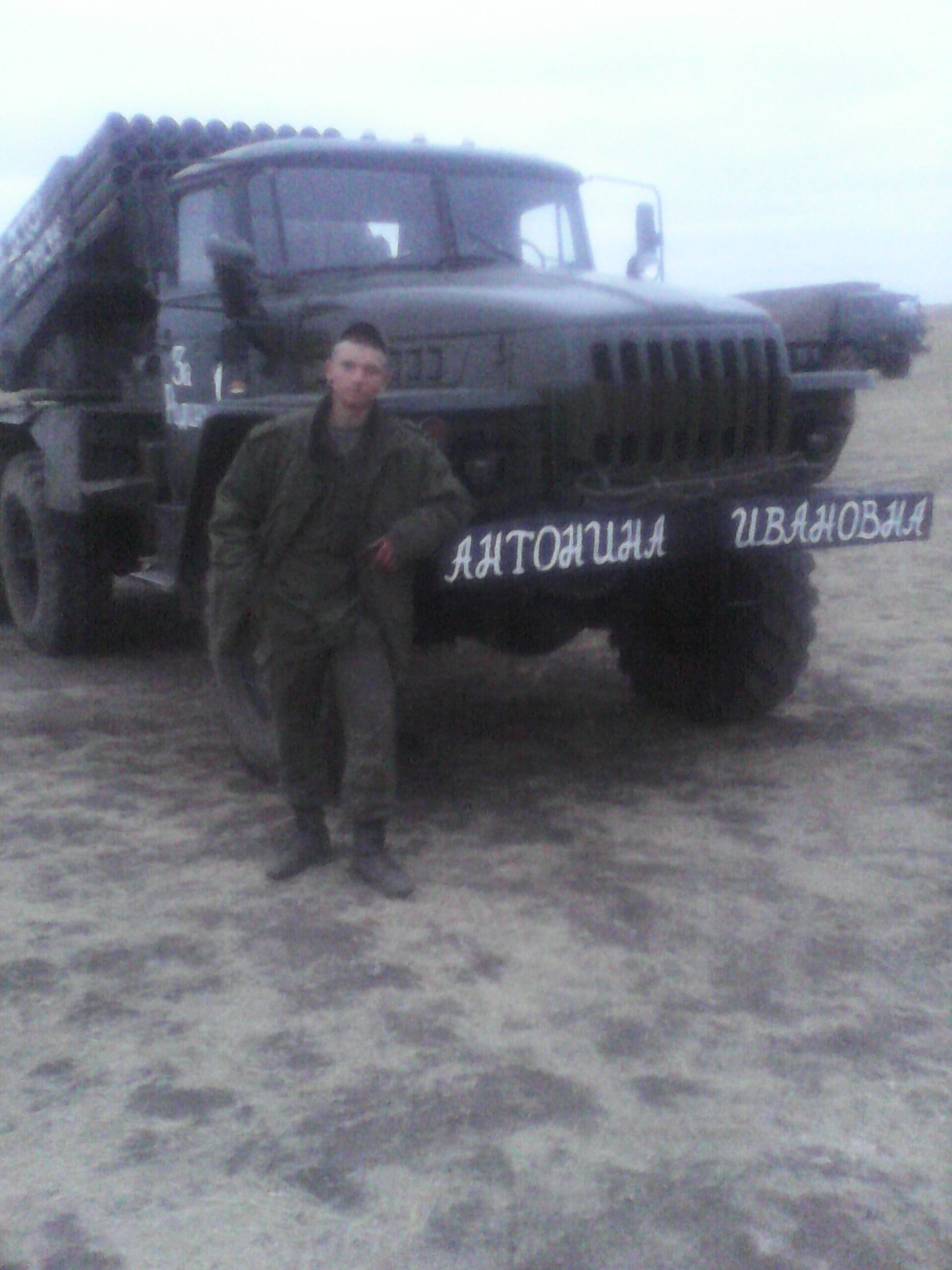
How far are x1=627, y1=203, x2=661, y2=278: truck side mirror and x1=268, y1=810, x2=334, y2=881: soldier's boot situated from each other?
2.92 m

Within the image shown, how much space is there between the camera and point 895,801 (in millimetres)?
4941

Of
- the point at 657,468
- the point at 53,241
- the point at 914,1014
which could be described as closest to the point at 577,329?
the point at 657,468

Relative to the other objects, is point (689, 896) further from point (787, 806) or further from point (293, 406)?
point (293, 406)

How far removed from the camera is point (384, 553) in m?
4.14

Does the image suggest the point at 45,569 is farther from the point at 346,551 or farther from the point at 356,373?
the point at 356,373

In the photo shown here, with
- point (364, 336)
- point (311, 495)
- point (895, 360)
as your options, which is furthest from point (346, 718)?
point (895, 360)

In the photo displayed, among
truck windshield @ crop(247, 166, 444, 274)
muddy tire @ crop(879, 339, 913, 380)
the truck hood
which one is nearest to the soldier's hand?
the truck hood

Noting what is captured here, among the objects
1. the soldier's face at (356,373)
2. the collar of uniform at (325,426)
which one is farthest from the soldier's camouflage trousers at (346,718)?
the soldier's face at (356,373)

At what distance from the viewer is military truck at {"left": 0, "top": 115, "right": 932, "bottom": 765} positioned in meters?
4.77

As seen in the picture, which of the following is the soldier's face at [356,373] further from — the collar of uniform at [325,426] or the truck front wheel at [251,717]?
the truck front wheel at [251,717]

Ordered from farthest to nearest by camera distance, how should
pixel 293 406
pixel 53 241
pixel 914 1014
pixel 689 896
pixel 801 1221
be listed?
pixel 53 241 < pixel 293 406 < pixel 689 896 < pixel 914 1014 < pixel 801 1221

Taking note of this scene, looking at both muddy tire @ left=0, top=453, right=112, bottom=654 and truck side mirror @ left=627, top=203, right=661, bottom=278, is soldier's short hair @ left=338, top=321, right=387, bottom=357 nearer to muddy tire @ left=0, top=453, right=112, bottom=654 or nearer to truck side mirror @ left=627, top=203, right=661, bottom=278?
truck side mirror @ left=627, top=203, right=661, bottom=278

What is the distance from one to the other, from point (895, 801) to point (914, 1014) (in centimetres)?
164

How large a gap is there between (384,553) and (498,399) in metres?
0.83
